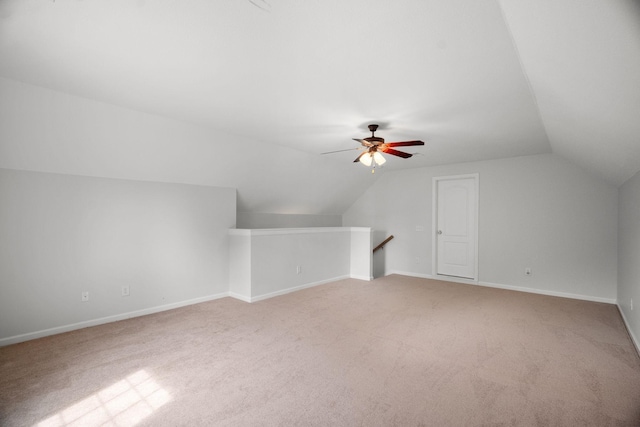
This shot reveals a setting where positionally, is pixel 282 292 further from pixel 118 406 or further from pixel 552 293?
pixel 552 293

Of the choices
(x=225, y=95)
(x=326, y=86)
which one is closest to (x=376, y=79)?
(x=326, y=86)

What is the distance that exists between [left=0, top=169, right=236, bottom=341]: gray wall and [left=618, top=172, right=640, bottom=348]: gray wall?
202 inches

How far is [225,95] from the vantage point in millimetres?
2902

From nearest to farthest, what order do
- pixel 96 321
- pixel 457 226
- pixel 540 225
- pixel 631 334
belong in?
1. pixel 631 334
2. pixel 96 321
3. pixel 540 225
4. pixel 457 226

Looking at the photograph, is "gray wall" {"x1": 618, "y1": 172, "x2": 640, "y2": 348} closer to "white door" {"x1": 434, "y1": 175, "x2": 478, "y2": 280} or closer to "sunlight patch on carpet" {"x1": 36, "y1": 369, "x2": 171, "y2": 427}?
"white door" {"x1": 434, "y1": 175, "x2": 478, "y2": 280}

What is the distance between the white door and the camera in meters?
6.01

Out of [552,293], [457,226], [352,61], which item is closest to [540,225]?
[552,293]

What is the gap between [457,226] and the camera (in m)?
6.22

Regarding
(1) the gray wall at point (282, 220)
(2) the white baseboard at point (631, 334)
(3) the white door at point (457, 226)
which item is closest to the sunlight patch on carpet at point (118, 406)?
(1) the gray wall at point (282, 220)

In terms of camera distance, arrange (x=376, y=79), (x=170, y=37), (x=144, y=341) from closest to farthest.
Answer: (x=170, y=37) → (x=376, y=79) → (x=144, y=341)

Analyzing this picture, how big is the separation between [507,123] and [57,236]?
526 cm

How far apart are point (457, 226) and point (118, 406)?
5949 millimetres

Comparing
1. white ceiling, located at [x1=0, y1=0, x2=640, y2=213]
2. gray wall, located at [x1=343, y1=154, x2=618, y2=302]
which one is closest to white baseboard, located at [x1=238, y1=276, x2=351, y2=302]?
gray wall, located at [x1=343, y1=154, x2=618, y2=302]

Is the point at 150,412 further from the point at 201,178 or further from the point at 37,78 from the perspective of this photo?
the point at 201,178
